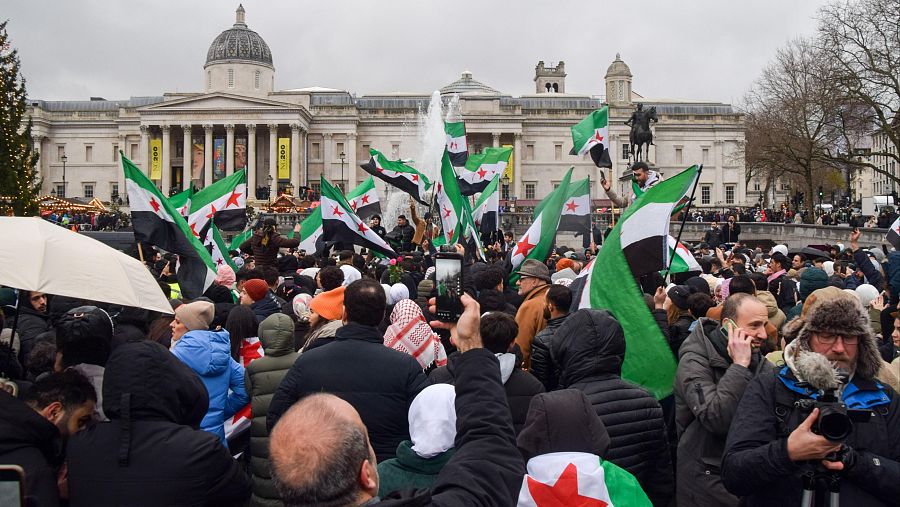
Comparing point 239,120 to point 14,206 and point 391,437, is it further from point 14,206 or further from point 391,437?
point 391,437

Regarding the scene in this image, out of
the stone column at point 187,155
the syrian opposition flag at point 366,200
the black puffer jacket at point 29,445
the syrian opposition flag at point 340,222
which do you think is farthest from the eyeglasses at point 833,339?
the stone column at point 187,155

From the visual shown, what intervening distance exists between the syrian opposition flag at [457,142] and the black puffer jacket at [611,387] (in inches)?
572

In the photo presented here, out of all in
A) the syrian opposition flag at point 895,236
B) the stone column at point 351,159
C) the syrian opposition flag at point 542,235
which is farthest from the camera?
the stone column at point 351,159

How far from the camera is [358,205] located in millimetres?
16875

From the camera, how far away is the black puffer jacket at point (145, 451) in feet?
10.7

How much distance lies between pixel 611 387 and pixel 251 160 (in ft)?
235

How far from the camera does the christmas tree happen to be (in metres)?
26.1

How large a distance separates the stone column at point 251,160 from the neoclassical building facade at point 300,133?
0.37ft

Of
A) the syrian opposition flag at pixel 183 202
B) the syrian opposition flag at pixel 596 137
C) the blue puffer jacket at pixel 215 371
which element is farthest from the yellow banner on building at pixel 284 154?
the blue puffer jacket at pixel 215 371

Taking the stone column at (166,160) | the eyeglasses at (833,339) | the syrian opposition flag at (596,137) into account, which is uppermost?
the stone column at (166,160)

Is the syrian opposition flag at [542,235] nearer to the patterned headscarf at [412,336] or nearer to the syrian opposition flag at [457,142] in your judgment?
the patterned headscarf at [412,336]

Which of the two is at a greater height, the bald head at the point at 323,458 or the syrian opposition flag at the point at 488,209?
the syrian opposition flag at the point at 488,209

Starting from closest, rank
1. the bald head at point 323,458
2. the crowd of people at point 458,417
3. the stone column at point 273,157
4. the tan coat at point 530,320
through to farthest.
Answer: the bald head at point 323,458, the crowd of people at point 458,417, the tan coat at point 530,320, the stone column at point 273,157

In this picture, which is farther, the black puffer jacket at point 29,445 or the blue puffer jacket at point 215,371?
the blue puffer jacket at point 215,371
